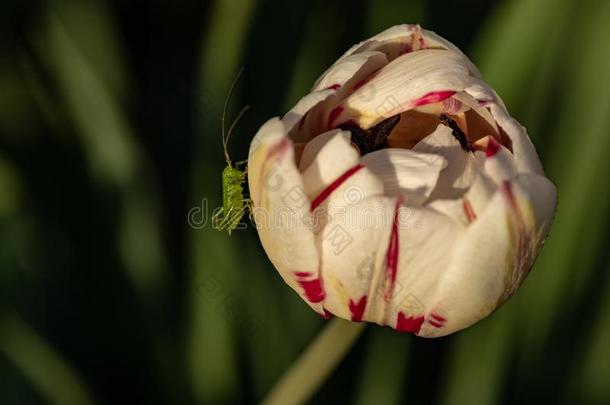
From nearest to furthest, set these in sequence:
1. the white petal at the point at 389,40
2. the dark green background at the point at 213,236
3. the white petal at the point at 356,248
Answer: the white petal at the point at 356,248, the white petal at the point at 389,40, the dark green background at the point at 213,236

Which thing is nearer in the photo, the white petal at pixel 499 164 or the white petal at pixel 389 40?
the white petal at pixel 499 164

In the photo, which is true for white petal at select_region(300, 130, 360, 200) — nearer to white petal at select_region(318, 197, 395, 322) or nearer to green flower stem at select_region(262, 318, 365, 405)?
white petal at select_region(318, 197, 395, 322)

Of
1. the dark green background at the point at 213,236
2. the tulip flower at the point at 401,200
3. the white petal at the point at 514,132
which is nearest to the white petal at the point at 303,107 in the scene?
the tulip flower at the point at 401,200

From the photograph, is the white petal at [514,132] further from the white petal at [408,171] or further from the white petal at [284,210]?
the white petal at [284,210]

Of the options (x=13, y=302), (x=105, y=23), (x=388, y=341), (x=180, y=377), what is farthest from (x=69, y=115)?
(x=388, y=341)

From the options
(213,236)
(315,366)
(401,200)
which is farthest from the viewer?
(213,236)

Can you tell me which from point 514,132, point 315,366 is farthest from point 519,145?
point 315,366

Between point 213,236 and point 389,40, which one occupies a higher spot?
point 389,40

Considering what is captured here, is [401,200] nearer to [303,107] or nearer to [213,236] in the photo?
[303,107]
